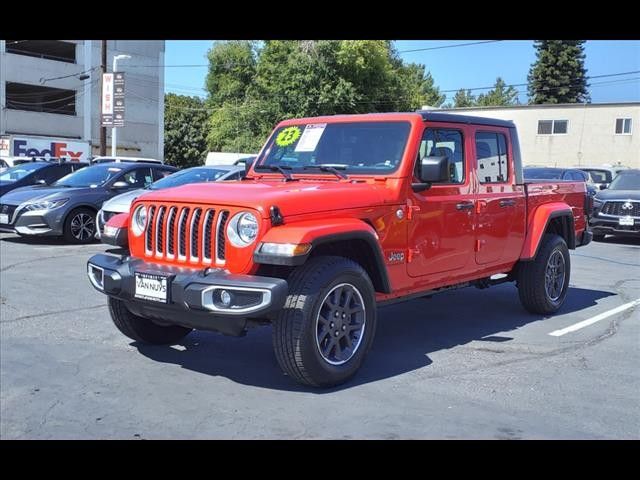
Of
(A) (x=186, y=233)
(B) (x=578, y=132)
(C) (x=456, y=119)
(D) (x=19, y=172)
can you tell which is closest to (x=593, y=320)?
(C) (x=456, y=119)

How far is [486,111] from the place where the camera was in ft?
132

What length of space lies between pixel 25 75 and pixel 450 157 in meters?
44.7

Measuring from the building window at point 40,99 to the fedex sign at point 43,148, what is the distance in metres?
12.2

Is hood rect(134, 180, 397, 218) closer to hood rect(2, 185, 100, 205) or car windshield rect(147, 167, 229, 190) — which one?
car windshield rect(147, 167, 229, 190)

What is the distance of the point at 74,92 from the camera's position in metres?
47.7

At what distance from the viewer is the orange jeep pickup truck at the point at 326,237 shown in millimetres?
4430

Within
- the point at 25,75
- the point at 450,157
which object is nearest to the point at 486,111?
the point at 25,75

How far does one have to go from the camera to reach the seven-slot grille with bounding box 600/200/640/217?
580 inches

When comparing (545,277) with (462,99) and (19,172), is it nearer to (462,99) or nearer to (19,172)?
(19,172)

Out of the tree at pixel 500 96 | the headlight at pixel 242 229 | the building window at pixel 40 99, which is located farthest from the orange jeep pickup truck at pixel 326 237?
the tree at pixel 500 96

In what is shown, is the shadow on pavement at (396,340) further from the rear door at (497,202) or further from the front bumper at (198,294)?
the rear door at (497,202)

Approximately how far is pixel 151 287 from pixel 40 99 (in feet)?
159
